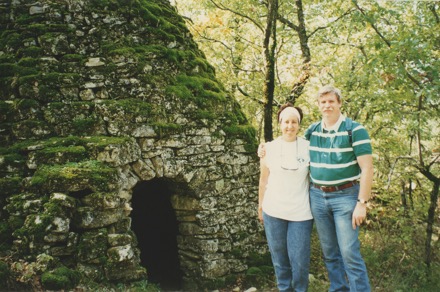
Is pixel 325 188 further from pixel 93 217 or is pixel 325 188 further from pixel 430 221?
pixel 430 221

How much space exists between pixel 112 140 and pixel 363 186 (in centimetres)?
309

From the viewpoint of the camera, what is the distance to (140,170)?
477 centimetres

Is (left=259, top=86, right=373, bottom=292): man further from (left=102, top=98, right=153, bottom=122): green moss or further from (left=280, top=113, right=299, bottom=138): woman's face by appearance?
(left=102, top=98, right=153, bottom=122): green moss

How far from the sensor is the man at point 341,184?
9.45 feet

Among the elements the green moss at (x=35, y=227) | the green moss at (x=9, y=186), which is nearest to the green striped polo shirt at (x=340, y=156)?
the green moss at (x=35, y=227)

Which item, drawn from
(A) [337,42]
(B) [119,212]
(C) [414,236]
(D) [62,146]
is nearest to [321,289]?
(C) [414,236]

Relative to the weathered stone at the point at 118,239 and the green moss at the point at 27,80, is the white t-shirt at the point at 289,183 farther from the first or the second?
the green moss at the point at 27,80

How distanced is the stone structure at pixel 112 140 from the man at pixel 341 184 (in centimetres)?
235

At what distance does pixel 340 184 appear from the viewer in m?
2.98

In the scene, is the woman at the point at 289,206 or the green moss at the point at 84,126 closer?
the woman at the point at 289,206

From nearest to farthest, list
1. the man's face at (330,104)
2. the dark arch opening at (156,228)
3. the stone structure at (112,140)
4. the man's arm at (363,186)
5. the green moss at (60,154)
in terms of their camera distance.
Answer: the man's arm at (363,186)
the man's face at (330,104)
the stone structure at (112,140)
the green moss at (60,154)
the dark arch opening at (156,228)

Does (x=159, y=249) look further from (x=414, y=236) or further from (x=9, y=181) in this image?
(x=414, y=236)

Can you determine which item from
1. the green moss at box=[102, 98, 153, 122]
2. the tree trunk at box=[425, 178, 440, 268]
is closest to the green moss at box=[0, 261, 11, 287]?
the green moss at box=[102, 98, 153, 122]

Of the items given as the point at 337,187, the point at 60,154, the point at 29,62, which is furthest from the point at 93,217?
the point at 337,187
